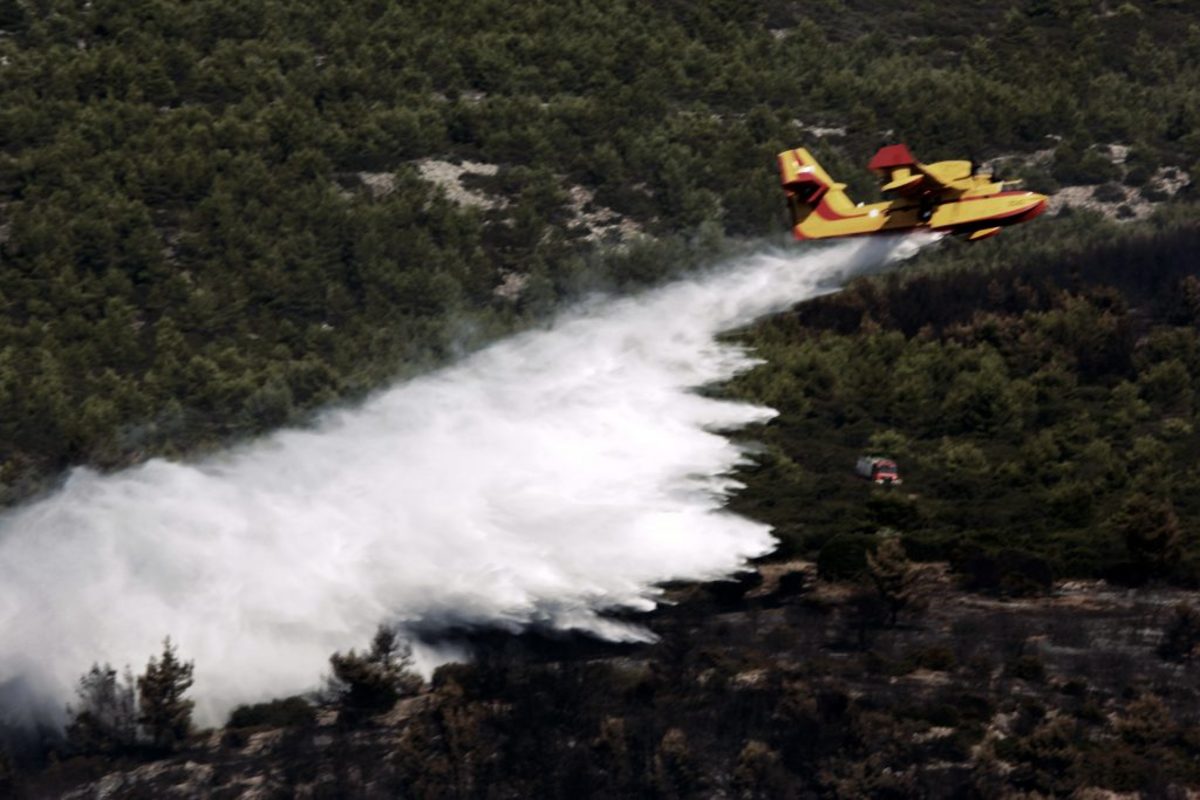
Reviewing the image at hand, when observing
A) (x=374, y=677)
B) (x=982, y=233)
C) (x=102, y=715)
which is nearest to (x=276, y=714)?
(x=374, y=677)

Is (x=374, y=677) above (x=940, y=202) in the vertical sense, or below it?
below

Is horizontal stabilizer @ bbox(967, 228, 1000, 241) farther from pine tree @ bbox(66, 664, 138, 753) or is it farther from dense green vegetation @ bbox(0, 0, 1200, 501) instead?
dense green vegetation @ bbox(0, 0, 1200, 501)

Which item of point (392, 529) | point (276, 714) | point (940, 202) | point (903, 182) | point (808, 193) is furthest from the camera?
point (276, 714)

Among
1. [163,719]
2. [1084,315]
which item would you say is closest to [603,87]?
[1084,315]

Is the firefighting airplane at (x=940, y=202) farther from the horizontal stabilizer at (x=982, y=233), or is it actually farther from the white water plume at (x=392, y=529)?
the white water plume at (x=392, y=529)

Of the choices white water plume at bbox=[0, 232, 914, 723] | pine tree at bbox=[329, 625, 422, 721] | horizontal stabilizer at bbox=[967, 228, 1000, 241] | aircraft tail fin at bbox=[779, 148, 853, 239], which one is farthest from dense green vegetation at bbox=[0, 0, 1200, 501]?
horizontal stabilizer at bbox=[967, 228, 1000, 241]

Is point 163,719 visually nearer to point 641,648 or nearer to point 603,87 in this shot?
point 641,648

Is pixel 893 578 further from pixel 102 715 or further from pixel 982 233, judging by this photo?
pixel 102 715
